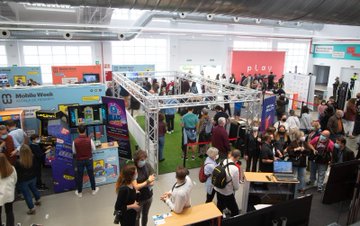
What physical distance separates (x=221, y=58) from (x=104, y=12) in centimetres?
1142

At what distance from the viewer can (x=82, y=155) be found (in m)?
5.26

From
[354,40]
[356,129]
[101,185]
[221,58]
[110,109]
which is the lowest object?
[101,185]

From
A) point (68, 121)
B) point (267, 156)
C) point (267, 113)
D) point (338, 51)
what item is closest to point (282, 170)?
point (267, 156)

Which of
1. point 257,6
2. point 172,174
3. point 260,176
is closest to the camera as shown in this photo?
point 257,6

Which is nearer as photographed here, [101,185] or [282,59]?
[101,185]

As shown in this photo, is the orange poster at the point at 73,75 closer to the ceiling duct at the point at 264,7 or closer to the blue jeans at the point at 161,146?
the blue jeans at the point at 161,146

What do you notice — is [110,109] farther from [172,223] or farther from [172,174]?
[172,223]

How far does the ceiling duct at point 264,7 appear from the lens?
323cm

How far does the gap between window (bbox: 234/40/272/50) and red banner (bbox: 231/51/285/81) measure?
0.79m

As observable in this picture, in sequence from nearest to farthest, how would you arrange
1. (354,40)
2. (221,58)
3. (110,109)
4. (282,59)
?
(110,109)
(354,40)
(221,58)
(282,59)

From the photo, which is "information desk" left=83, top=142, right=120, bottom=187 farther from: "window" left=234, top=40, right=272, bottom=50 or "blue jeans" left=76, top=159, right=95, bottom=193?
"window" left=234, top=40, right=272, bottom=50

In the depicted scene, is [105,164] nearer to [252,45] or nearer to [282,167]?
[282,167]


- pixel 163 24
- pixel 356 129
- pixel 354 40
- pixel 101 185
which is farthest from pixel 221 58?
pixel 101 185

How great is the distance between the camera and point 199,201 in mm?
5414
